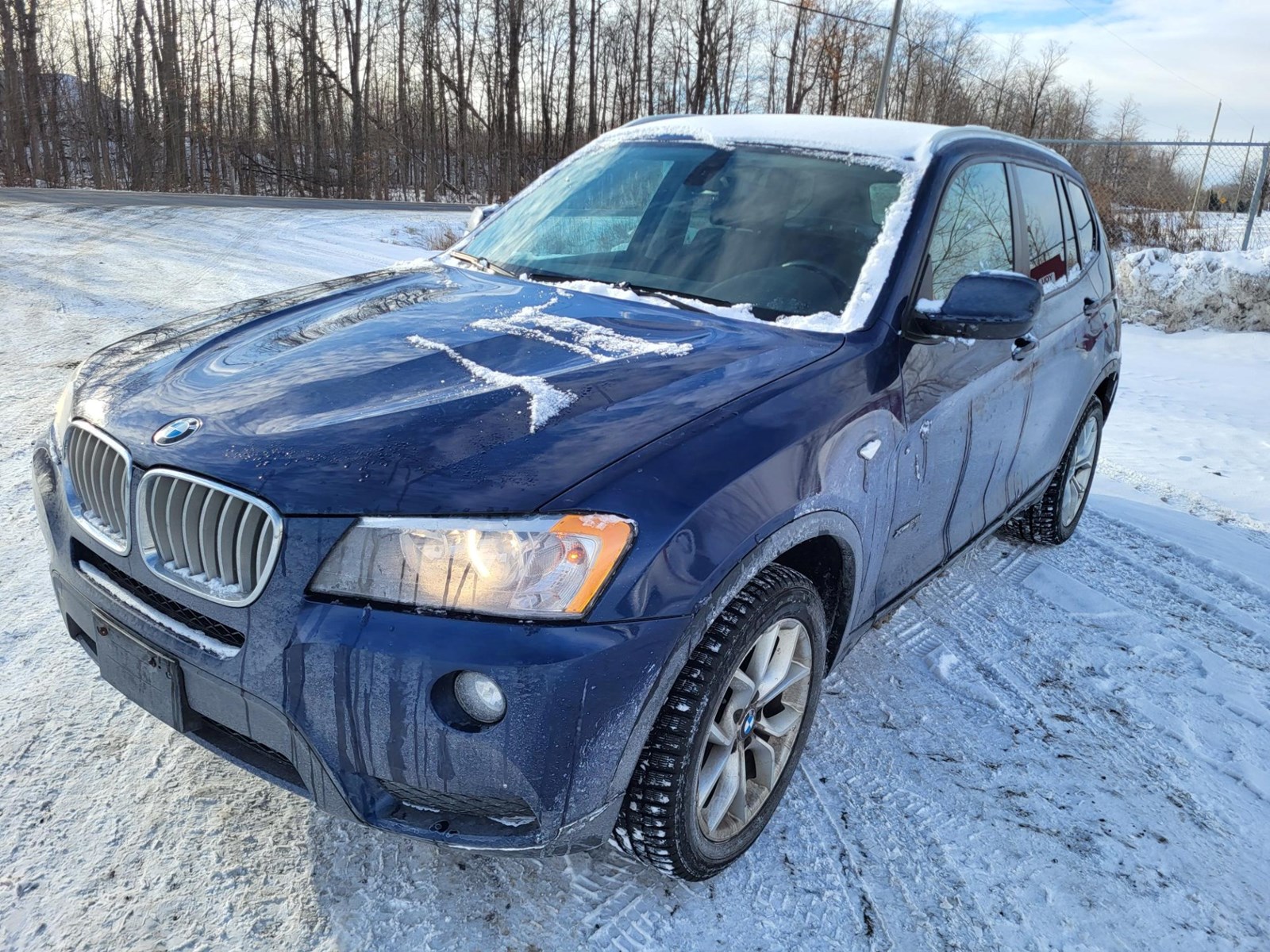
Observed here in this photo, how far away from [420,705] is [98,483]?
0.96 meters

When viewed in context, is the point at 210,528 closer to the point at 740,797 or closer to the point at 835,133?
the point at 740,797

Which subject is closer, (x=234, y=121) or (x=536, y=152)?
(x=234, y=121)

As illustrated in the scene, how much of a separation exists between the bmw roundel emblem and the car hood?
2cm

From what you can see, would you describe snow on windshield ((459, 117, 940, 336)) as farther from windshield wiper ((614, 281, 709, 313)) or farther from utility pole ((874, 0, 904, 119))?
utility pole ((874, 0, 904, 119))

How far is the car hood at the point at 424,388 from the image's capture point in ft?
5.53

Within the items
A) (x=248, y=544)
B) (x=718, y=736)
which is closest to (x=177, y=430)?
(x=248, y=544)

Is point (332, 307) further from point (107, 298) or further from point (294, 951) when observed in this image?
point (107, 298)

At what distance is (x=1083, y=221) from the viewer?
4.11 meters

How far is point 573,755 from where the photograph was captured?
64.5 inches

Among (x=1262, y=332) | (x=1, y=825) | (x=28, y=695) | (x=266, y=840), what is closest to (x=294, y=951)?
(x=266, y=840)

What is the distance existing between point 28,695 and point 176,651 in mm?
1120

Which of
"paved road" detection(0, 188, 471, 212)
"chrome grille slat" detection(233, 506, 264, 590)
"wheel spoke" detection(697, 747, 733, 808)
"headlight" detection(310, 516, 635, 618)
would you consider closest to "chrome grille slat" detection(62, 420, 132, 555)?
"chrome grille slat" detection(233, 506, 264, 590)

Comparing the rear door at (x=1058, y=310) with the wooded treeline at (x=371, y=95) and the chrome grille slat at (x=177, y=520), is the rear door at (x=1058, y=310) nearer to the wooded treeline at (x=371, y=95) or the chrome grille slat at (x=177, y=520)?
the chrome grille slat at (x=177, y=520)

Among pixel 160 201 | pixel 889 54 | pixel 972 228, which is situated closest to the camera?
pixel 972 228
